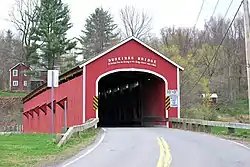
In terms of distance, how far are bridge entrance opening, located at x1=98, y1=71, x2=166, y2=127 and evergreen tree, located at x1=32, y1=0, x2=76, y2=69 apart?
11995 mm

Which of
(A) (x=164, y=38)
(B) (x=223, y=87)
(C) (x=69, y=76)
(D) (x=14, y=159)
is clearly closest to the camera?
(D) (x=14, y=159)

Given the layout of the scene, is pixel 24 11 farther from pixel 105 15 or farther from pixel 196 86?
pixel 196 86

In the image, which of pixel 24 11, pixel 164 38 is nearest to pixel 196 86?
pixel 164 38

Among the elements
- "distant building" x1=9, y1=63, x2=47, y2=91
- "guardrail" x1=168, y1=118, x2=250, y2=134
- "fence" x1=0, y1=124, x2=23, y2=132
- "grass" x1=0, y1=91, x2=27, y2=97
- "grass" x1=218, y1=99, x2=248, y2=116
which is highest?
"distant building" x1=9, y1=63, x2=47, y2=91

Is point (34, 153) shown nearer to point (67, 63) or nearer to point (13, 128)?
point (13, 128)

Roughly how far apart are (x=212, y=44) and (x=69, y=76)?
2479 centimetres

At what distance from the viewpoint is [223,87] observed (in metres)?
54.3

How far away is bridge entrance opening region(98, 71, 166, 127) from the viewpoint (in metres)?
30.3

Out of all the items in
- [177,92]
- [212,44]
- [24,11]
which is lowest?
[177,92]

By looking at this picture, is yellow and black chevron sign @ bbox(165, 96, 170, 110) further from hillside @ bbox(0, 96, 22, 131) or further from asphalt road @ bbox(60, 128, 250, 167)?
hillside @ bbox(0, 96, 22, 131)

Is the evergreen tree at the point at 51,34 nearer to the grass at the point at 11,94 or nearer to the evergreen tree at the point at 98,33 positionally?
the grass at the point at 11,94

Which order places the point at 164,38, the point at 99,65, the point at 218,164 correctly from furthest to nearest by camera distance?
the point at 164,38, the point at 99,65, the point at 218,164

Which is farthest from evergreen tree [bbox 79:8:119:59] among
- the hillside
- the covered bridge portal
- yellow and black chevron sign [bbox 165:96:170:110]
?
yellow and black chevron sign [bbox 165:96:170:110]

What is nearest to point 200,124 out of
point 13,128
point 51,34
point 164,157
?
point 164,157
